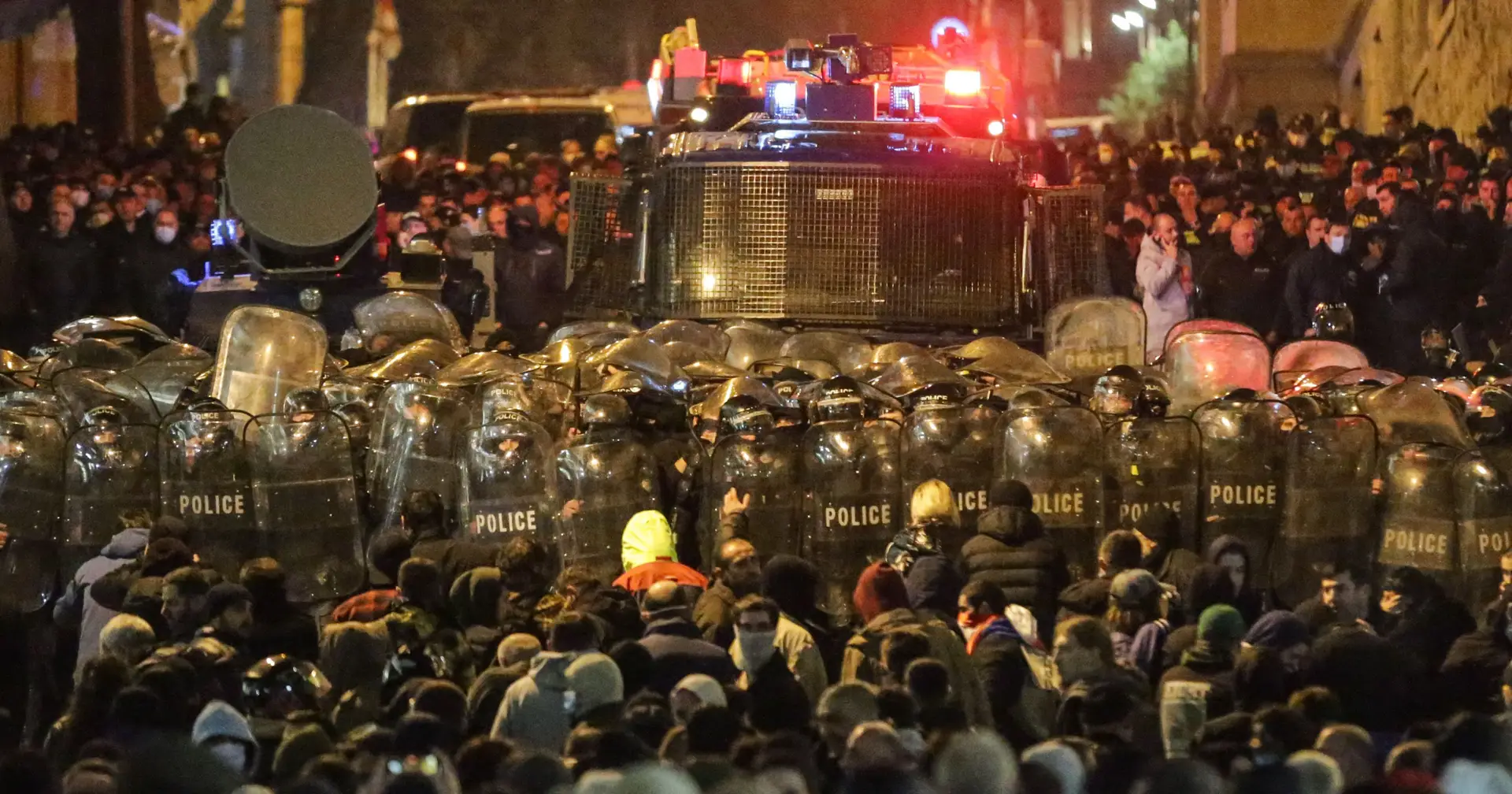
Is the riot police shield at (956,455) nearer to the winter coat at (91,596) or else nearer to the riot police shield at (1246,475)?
the riot police shield at (1246,475)

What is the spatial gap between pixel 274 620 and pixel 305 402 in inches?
93.3

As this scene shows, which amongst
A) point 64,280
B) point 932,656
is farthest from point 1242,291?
point 932,656

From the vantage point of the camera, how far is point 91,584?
10.0 m

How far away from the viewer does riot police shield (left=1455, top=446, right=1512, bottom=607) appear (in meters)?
10.3

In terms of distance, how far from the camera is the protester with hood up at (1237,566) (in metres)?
9.55

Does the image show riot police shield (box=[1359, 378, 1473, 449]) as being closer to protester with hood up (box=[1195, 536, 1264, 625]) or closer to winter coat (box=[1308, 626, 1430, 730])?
protester with hood up (box=[1195, 536, 1264, 625])

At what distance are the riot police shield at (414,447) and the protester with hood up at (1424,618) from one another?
445 cm

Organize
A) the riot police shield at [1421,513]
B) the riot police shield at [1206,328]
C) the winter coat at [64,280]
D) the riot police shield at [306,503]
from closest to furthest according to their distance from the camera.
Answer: the riot police shield at [1421,513], the riot police shield at [306,503], the riot police shield at [1206,328], the winter coat at [64,280]

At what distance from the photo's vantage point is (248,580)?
29.3 feet

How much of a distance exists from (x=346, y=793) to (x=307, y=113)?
29.2ft

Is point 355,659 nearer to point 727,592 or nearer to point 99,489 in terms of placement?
point 727,592

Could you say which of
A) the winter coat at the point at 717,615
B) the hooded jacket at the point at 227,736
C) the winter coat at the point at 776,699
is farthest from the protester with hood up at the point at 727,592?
the hooded jacket at the point at 227,736

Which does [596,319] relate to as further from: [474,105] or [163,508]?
[474,105]

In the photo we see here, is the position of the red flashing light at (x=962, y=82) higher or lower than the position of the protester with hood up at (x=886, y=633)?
higher
